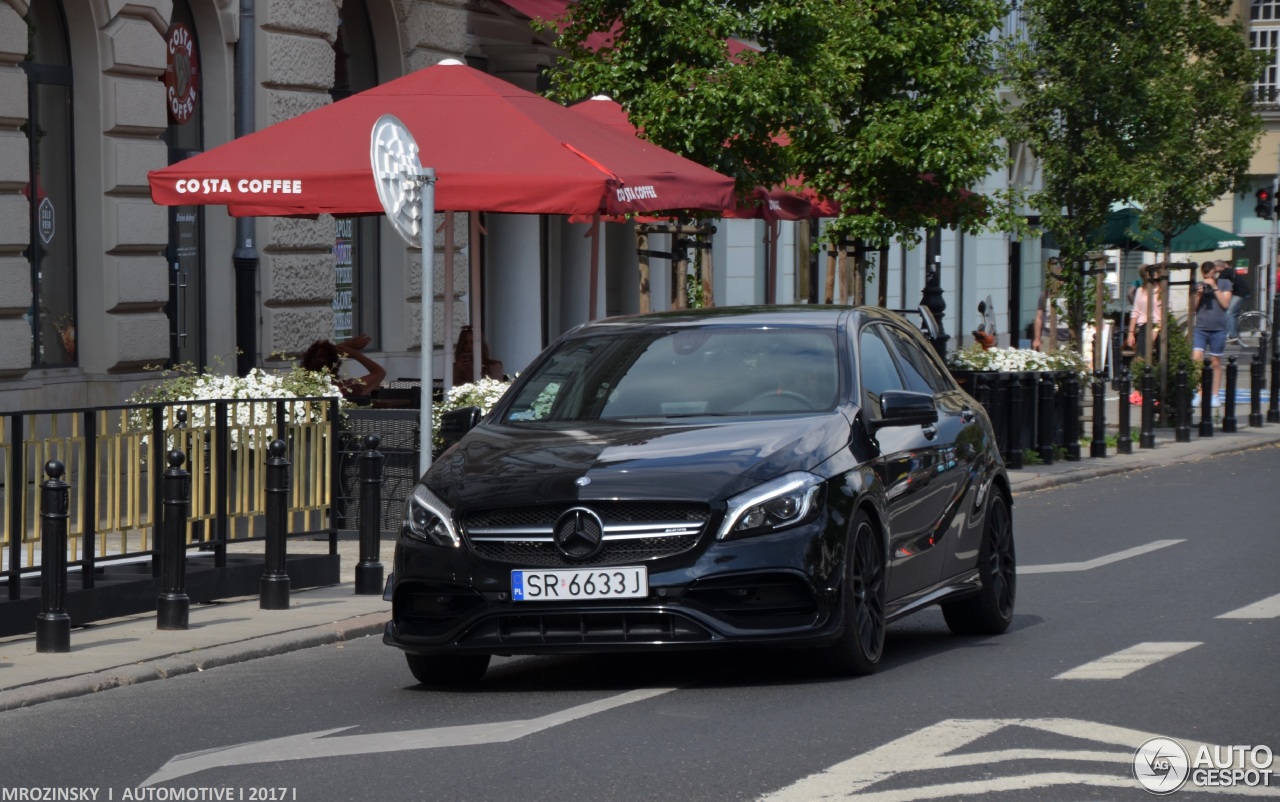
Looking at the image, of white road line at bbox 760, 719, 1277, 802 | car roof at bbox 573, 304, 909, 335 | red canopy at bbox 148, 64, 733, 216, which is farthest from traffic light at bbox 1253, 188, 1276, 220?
white road line at bbox 760, 719, 1277, 802

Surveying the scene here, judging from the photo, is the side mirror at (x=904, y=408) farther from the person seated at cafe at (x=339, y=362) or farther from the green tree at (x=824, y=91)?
the green tree at (x=824, y=91)

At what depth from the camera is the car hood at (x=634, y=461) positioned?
818cm

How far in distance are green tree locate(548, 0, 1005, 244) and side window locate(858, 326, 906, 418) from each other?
28.8 feet

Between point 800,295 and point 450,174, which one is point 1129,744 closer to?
point 450,174

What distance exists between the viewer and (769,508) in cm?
818

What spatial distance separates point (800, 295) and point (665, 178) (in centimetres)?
1945

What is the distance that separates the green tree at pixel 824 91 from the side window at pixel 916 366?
8.20 metres

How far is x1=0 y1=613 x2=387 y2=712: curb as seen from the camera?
28.7 feet

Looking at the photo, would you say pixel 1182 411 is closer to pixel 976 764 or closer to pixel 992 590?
pixel 992 590

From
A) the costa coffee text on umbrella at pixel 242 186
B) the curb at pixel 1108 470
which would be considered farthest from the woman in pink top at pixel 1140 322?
the costa coffee text on umbrella at pixel 242 186

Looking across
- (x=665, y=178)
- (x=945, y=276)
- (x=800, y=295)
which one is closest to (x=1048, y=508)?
(x=665, y=178)

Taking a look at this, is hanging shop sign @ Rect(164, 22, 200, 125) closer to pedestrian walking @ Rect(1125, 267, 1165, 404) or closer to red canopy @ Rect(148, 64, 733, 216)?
red canopy @ Rect(148, 64, 733, 216)

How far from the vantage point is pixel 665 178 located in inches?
578

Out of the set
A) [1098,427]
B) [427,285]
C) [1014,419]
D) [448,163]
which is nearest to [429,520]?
[427,285]
